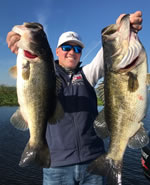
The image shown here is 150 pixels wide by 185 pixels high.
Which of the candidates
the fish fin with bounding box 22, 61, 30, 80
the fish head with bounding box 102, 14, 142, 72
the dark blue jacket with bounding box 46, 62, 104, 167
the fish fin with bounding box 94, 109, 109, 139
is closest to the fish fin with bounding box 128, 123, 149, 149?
the fish fin with bounding box 94, 109, 109, 139

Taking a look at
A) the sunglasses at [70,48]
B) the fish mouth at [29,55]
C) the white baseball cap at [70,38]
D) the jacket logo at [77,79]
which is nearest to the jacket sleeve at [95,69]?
the jacket logo at [77,79]

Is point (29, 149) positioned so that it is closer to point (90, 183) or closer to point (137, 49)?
point (90, 183)

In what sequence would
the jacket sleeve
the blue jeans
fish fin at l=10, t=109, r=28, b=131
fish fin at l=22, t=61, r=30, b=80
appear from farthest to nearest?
1. the jacket sleeve
2. the blue jeans
3. fish fin at l=10, t=109, r=28, b=131
4. fish fin at l=22, t=61, r=30, b=80

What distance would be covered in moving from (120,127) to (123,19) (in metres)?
1.55

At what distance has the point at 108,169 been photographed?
2941 mm

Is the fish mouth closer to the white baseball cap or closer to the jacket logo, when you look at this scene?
the jacket logo

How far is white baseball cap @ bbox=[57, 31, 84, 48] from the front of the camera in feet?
12.5

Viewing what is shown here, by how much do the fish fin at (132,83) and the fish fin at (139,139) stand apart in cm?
64

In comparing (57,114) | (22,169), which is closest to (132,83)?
(57,114)

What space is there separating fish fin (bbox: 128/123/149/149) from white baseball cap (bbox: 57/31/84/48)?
83.3 inches

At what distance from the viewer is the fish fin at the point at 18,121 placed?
311 cm

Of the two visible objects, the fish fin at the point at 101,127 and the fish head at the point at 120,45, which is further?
the fish fin at the point at 101,127

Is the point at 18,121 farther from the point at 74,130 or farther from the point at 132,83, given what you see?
the point at 132,83

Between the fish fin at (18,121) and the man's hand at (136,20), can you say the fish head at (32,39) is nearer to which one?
the fish fin at (18,121)
